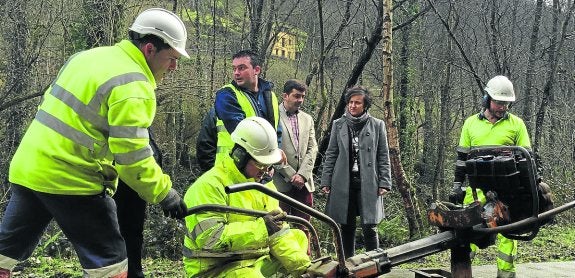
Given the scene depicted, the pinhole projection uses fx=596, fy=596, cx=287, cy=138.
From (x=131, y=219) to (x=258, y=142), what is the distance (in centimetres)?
122

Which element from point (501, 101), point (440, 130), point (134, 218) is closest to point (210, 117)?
point (134, 218)

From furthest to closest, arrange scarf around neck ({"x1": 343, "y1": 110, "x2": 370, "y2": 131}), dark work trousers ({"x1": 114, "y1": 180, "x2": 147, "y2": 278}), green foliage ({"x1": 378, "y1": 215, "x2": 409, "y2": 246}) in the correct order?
1. green foliage ({"x1": 378, "y1": 215, "x2": 409, "y2": 246})
2. scarf around neck ({"x1": 343, "y1": 110, "x2": 370, "y2": 131})
3. dark work trousers ({"x1": 114, "y1": 180, "x2": 147, "y2": 278})

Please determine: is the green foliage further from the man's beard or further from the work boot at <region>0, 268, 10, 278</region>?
the work boot at <region>0, 268, 10, 278</region>

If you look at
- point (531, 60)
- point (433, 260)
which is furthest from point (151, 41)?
point (531, 60)

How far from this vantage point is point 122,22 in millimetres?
9156

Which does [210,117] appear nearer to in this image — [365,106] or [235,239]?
[365,106]

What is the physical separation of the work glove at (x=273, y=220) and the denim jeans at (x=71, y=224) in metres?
0.75

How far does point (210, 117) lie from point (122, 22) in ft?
16.3

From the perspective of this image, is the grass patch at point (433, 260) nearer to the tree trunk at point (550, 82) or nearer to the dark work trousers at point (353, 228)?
the dark work trousers at point (353, 228)

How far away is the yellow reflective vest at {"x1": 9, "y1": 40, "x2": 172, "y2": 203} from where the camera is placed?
281 centimetres

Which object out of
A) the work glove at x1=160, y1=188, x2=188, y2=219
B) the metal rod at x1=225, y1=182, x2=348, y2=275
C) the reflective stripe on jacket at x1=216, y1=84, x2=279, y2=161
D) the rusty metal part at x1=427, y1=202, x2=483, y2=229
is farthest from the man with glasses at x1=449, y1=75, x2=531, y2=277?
the work glove at x1=160, y1=188, x2=188, y2=219

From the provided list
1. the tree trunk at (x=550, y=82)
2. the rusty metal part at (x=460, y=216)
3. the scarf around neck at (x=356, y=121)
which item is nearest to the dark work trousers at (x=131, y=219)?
the rusty metal part at (x=460, y=216)

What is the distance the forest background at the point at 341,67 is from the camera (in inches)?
346

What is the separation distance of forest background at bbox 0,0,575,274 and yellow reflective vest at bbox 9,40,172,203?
12.5ft
